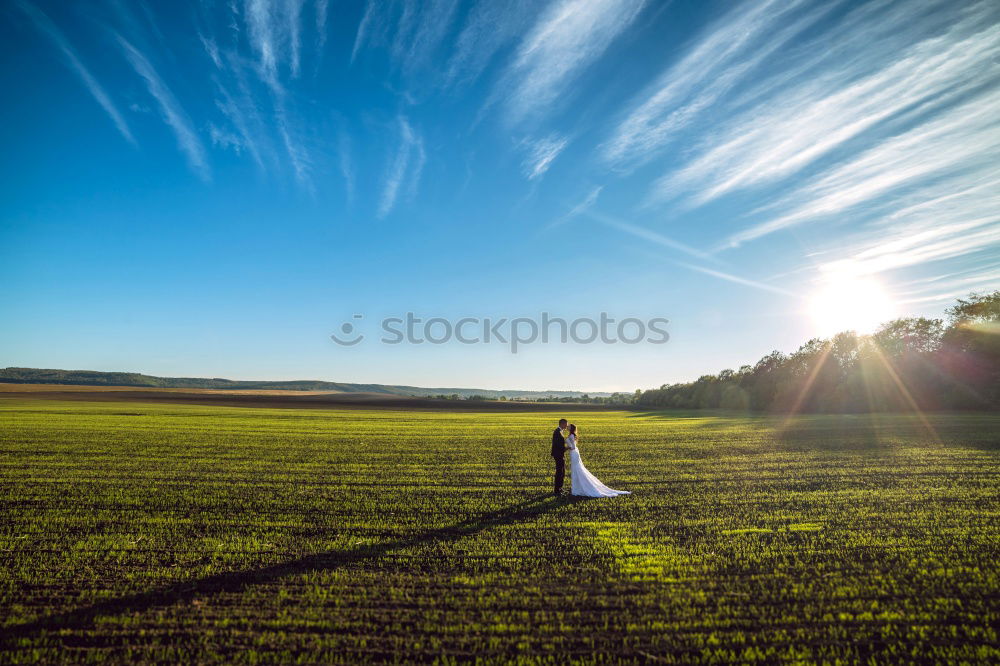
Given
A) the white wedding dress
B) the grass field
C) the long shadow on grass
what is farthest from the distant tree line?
the long shadow on grass

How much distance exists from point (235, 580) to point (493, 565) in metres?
4.22

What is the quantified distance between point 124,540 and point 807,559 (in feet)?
42.8

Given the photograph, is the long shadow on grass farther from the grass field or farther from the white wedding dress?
the white wedding dress

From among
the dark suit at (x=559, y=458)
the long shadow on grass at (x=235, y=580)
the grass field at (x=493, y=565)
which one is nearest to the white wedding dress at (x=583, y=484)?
the dark suit at (x=559, y=458)

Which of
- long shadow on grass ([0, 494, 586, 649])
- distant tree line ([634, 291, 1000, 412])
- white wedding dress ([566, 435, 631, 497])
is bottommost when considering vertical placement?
long shadow on grass ([0, 494, 586, 649])

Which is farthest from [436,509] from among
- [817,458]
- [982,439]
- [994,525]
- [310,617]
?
[982,439]

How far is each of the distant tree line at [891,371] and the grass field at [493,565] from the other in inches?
2054

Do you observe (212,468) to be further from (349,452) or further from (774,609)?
(774,609)

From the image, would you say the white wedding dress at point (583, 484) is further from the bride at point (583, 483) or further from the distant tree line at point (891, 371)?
the distant tree line at point (891, 371)

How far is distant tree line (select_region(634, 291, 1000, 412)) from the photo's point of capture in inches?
2290

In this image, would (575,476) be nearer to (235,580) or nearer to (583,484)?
(583,484)

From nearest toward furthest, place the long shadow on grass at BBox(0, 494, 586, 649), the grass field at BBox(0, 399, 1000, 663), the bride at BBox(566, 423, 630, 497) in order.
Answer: the grass field at BBox(0, 399, 1000, 663) < the long shadow on grass at BBox(0, 494, 586, 649) < the bride at BBox(566, 423, 630, 497)

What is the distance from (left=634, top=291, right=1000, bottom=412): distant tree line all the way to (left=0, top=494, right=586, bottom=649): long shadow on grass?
67.9 m

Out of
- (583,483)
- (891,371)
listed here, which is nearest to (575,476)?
(583,483)
